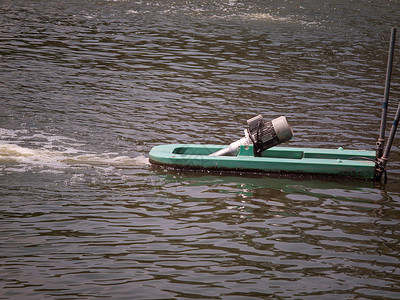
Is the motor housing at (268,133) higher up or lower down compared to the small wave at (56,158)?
higher up

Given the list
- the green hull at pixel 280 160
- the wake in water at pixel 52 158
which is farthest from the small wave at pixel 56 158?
the green hull at pixel 280 160

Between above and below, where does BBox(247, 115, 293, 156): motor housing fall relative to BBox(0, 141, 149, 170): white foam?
above

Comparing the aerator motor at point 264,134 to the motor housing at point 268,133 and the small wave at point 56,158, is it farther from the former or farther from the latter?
the small wave at point 56,158

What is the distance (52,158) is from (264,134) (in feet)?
11.4

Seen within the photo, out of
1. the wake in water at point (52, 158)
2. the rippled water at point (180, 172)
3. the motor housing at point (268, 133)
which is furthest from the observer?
the wake in water at point (52, 158)

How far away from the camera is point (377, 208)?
28.8 ft

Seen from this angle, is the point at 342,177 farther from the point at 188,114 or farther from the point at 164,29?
the point at 164,29

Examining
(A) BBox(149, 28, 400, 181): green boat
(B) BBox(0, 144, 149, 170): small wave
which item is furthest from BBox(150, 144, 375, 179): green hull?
(B) BBox(0, 144, 149, 170): small wave

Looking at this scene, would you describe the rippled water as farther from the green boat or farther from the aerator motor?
the aerator motor

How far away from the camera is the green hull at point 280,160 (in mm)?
9695

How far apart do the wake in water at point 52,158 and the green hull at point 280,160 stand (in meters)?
0.60

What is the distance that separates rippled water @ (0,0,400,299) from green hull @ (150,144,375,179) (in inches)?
6.7

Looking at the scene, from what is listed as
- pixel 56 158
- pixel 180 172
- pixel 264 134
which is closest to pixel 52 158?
pixel 56 158

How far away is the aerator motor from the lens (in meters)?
9.52
